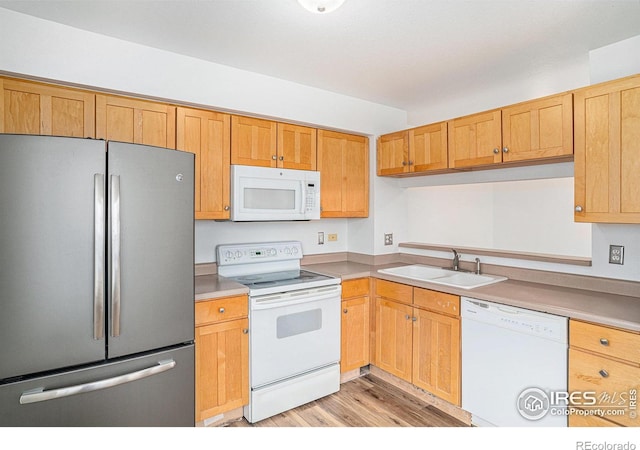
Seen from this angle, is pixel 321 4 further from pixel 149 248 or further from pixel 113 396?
pixel 113 396

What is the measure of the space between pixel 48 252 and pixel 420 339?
2.25 meters

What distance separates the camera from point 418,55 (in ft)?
7.62

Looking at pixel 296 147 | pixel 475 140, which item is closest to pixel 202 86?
pixel 296 147

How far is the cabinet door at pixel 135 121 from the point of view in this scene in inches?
83.7

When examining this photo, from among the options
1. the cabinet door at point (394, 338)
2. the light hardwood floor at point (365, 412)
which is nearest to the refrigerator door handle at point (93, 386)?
the light hardwood floor at point (365, 412)

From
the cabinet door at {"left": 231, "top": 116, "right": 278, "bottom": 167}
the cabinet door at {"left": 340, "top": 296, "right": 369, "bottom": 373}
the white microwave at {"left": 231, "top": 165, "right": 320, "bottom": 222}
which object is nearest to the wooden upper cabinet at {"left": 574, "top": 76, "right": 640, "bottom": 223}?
the cabinet door at {"left": 340, "top": 296, "right": 369, "bottom": 373}

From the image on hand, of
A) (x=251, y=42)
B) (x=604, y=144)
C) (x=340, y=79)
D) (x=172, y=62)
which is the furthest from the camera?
(x=340, y=79)

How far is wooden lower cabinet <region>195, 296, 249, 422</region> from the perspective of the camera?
86.0 inches

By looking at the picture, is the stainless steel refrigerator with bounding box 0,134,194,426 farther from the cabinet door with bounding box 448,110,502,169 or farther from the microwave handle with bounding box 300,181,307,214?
the cabinet door with bounding box 448,110,502,169

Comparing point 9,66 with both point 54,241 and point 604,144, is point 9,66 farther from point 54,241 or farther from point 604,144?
point 604,144

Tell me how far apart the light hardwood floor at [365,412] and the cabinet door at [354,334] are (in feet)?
0.69

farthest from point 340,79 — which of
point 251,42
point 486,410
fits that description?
point 486,410

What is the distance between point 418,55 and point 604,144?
46.3 inches
